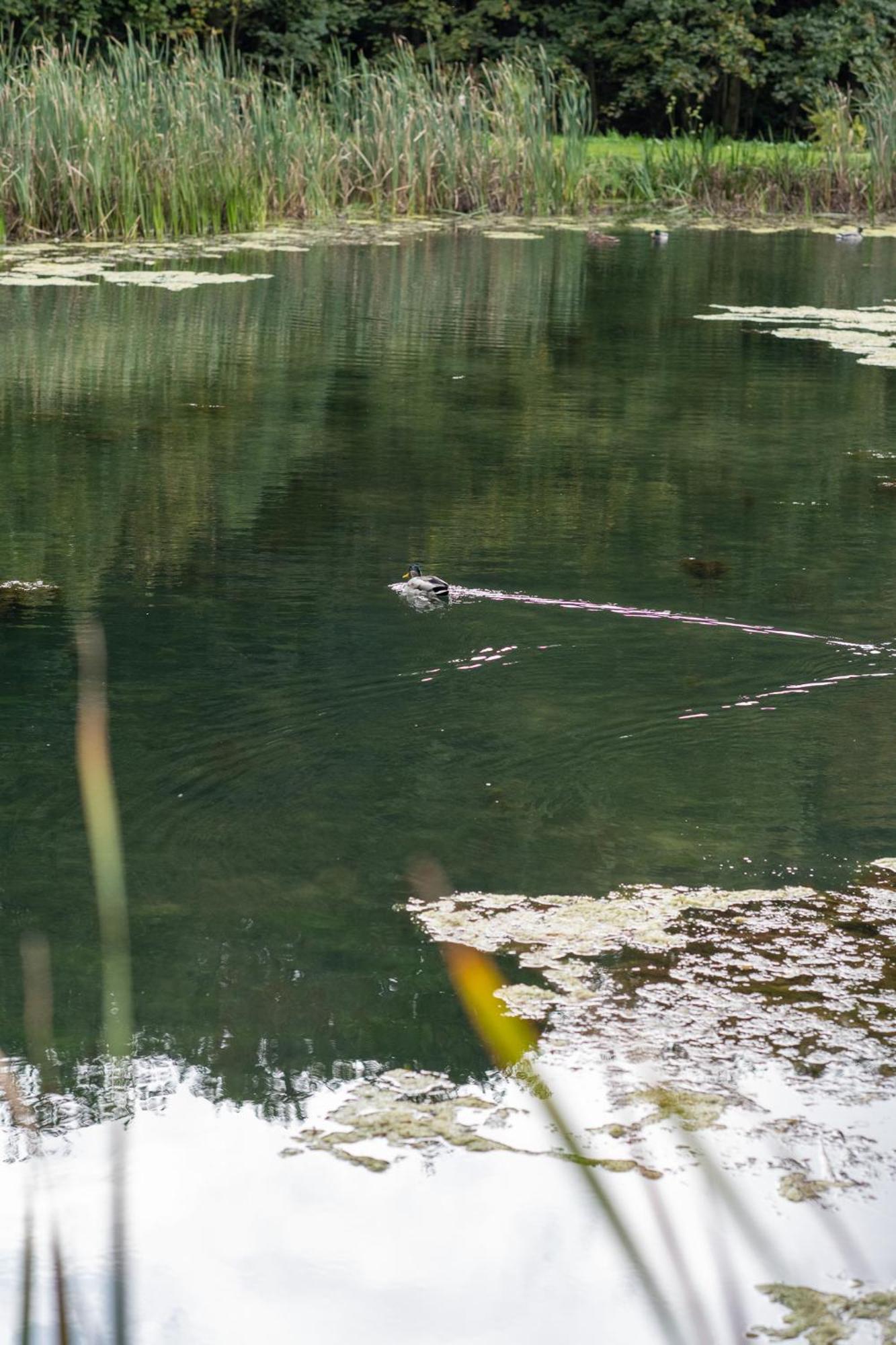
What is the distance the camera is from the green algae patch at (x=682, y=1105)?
212 centimetres

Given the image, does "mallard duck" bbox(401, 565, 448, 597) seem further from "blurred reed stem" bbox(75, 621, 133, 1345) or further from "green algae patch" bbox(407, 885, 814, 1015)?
"green algae patch" bbox(407, 885, 814, 1015)

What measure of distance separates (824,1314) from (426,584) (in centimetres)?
262

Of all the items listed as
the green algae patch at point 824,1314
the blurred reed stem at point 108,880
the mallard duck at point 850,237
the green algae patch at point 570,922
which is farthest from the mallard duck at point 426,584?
the mallard duck at point 850,237

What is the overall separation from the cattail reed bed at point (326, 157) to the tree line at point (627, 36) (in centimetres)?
223

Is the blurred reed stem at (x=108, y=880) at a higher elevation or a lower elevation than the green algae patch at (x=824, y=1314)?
higher

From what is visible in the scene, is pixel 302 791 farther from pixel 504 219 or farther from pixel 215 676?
pixel 504 219

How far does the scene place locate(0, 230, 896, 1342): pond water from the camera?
1.93 meters

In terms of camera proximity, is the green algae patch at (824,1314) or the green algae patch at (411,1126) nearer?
the green algae patch at (824,1314)

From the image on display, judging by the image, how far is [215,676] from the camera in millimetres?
3729

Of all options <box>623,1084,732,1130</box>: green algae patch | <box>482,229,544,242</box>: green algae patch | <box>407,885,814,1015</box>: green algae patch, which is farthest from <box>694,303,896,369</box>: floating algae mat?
<box>623,1084,732,1130</box>: green algae patch

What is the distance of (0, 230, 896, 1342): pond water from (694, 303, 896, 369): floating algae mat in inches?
59.0

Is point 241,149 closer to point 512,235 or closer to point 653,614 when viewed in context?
point 512,235

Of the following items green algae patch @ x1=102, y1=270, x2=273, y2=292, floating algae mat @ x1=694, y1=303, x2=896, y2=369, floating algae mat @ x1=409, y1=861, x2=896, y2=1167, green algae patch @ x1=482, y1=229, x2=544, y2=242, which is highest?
green algae patch @ x1=482, y1=229, x2=544, y2=242

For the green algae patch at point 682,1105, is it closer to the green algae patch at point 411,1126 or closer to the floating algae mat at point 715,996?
Answer: the floating algae mat at point 715,996
